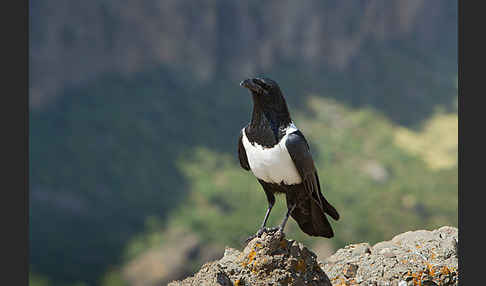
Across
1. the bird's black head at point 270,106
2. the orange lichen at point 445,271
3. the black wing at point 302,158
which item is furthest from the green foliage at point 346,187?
the bird's black head at point 270,106

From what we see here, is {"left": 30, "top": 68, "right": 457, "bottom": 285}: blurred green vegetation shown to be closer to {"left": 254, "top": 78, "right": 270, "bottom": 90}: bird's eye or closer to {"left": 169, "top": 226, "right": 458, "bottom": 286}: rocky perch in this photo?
{"left": 169, "top": 226, "right": 458, "bottom": 286}: rocky perch

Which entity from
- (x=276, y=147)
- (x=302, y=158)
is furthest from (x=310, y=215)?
(x=276, y=147)

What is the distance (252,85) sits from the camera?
717 cm

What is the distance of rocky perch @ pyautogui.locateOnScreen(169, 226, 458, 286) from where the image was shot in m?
7.16

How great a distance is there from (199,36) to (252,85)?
37.7m

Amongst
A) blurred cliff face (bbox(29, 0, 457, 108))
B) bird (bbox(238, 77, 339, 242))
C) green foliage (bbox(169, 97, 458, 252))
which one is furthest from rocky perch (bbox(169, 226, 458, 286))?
blurred cliff face (bbox(29, 0, 457, 108))

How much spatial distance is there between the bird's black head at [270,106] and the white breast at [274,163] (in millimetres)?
148

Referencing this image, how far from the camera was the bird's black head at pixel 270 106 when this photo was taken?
728 cm

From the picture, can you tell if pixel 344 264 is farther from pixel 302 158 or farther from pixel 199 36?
pixel 199 36

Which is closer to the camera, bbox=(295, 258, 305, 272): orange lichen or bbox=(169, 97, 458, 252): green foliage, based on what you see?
bbox=(295, 258, 305, 272): orange lichen

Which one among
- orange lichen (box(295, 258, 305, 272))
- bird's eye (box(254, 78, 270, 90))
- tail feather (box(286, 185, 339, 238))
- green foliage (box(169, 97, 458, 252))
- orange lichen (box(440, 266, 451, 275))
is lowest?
orange lichen (box(440, 266, 451, 275))

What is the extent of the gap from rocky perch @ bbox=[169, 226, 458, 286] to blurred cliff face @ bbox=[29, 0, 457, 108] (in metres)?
34.2

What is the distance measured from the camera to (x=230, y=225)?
31234mm

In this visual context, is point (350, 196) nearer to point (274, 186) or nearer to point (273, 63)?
point (273, 63)
